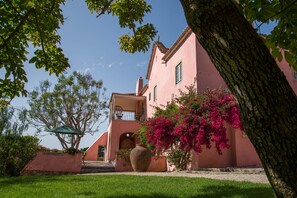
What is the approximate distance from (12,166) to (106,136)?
53.2ft

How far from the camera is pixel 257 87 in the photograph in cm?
164

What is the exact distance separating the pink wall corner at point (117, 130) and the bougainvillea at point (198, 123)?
8868 millimetres

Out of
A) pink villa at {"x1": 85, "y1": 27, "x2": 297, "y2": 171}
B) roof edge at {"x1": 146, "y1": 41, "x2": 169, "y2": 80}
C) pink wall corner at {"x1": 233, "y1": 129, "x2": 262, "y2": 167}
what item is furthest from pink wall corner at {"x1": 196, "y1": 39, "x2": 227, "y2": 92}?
roof edge at {"x1": 146, "y1": 41, "x2": 169, "y2": 80}

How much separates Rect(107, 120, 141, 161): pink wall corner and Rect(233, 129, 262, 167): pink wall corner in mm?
10734

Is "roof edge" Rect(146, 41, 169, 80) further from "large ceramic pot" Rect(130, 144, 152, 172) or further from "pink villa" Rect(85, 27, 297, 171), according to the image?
"large ceramic pot" Rect(130, 144, 152, 172)

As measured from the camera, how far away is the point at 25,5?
402 cm

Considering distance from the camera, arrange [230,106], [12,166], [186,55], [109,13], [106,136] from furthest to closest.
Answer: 1. [106,136]
2. [186,55]
3. [12,166]
4. [230,106]
5. [109,13]

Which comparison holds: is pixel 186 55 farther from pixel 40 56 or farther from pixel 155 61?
pixel 40 56

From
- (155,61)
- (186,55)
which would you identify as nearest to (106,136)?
(155,61)

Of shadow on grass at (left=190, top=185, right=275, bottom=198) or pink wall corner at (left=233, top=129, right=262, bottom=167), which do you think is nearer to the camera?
shadow on grass at (left=190, top=185, right=275, bottom=198)

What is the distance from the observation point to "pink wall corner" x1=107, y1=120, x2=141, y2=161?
21031mm

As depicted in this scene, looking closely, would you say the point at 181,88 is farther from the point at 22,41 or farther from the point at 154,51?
the point at 22,41

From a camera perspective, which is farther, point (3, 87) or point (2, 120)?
point (2, 120)

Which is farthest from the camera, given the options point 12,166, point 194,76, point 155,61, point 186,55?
point 155,61
